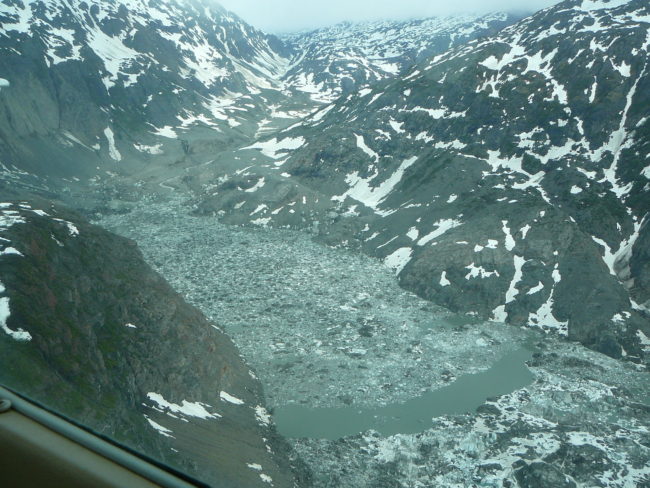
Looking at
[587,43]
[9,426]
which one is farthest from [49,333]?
[587,43]

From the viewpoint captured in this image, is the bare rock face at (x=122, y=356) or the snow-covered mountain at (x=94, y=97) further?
the snow-covered mountain at (x=94, y=97)

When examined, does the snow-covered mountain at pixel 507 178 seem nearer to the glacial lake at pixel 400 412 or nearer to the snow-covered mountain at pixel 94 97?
the glacial lake at pixel 400 412

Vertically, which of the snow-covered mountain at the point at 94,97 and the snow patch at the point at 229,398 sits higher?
the snow-covered mountain at the point at 94,97

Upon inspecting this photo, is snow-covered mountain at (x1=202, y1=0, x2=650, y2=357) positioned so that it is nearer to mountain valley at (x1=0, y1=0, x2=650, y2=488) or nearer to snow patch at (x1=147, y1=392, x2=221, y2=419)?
mountain valley at (x1=0, y1=0, x2=650, y2=488)

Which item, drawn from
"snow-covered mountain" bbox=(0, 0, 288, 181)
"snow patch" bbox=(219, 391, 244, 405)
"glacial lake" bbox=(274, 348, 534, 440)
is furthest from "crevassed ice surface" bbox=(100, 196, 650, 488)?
"snow-covered mountain" bbox=(0, 0, 288, 181)

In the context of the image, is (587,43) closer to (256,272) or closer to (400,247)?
(400,247)

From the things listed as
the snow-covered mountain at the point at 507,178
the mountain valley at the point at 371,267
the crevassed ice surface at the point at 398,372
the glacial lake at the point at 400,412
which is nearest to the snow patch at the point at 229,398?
the mountain valley at the point at 371,267

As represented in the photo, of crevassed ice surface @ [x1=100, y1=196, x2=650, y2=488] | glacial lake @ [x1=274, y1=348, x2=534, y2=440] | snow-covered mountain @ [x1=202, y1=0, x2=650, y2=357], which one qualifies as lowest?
glacial lake @ [x1=274, y1=348, x2=534, y2=440]
